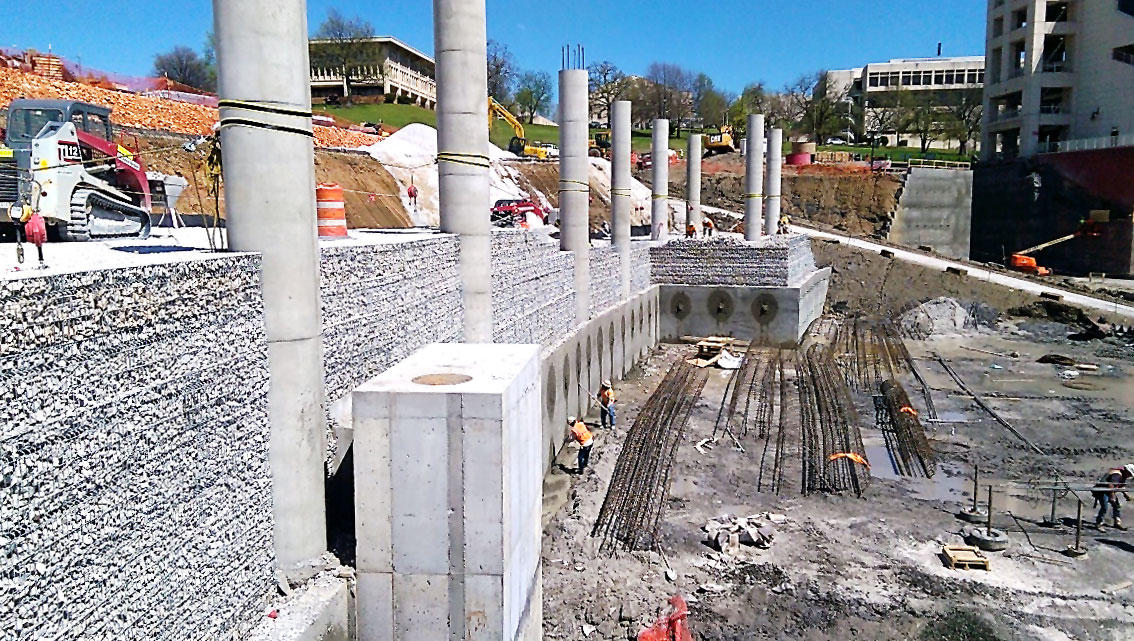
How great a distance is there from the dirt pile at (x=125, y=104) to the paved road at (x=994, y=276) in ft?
92.9

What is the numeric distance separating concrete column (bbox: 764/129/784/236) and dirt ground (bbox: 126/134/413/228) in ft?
56.4

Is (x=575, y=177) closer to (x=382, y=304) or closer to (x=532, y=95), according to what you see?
(x=382, y=304)

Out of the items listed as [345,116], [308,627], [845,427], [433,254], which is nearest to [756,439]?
[845,427]

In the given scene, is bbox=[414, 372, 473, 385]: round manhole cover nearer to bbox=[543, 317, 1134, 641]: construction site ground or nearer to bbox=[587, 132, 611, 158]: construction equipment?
bbox=[543, 317, 1134, 641]: construction site ground

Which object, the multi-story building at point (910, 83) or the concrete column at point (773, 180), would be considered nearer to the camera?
the concrete column at point (773, 180)

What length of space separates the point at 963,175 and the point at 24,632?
57.2m

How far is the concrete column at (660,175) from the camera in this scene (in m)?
32.0

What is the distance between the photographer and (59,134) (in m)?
11.3

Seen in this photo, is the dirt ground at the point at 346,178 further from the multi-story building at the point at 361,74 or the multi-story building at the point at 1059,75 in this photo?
the multi-story building at the point at 361,74

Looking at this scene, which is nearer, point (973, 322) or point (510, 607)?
point (510, 607)

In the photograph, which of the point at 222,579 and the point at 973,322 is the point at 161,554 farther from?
the point at 973,322

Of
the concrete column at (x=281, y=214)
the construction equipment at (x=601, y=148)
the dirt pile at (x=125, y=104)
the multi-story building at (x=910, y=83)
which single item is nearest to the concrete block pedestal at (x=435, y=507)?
the concrete column at (x=281, y=214)

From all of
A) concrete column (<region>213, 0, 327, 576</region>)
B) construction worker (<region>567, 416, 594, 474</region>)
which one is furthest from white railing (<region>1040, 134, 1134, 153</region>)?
concrete column (<region>213, 0, 327, 576</region>)

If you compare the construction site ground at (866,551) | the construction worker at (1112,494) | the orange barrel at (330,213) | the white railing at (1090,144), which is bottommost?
the construction site ground at (866,551)
